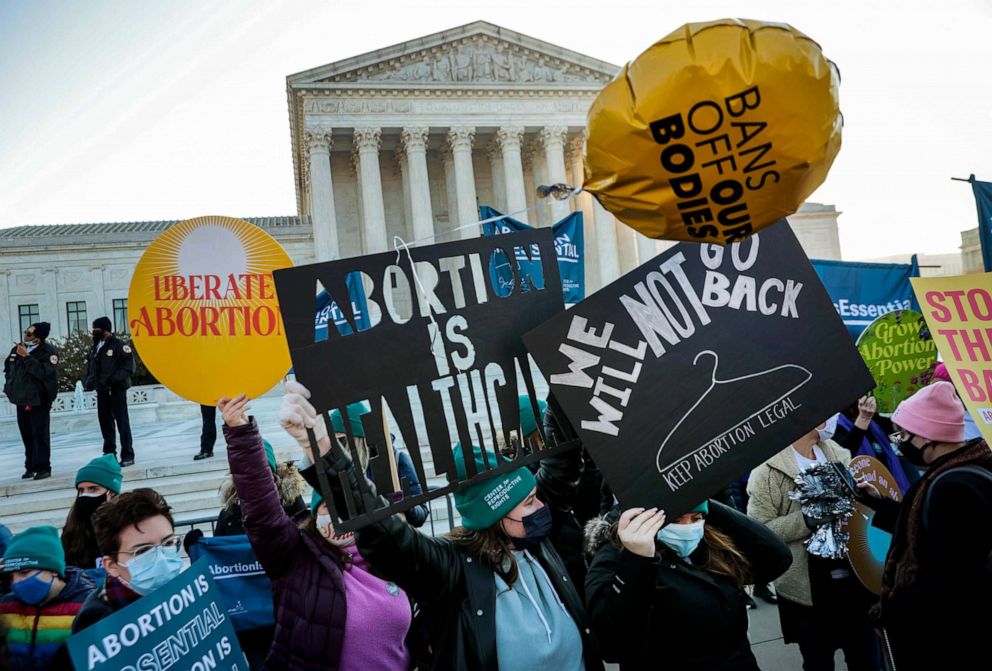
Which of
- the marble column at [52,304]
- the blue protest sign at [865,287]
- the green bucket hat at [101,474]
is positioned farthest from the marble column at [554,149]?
the green bucket hat at [101,474]

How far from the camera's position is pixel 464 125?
35.1 meters

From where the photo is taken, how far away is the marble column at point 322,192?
3297cm

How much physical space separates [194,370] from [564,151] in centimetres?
3726

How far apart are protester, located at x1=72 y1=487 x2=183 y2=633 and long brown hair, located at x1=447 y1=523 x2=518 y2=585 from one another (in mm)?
1075

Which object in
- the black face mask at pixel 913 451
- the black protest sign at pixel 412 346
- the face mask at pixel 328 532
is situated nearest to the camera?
the black protest sign at pixel 412 346

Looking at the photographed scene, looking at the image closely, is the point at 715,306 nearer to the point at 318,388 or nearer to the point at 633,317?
the point at 633,317

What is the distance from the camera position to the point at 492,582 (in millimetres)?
2328

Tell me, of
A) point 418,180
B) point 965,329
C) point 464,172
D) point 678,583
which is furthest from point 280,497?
point 464,172

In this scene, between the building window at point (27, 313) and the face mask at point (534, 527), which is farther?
the building window at point (27, 313)

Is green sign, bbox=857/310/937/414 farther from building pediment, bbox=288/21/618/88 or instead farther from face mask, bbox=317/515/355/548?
building pediment, bbox=288/21/618/88

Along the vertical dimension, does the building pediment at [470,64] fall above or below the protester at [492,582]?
above

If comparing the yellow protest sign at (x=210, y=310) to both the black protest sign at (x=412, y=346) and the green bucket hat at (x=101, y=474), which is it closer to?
the black protest sign at (x=412, y=346)

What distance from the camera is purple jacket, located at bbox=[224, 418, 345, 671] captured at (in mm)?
2453

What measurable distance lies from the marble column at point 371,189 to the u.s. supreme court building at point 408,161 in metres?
0.06
